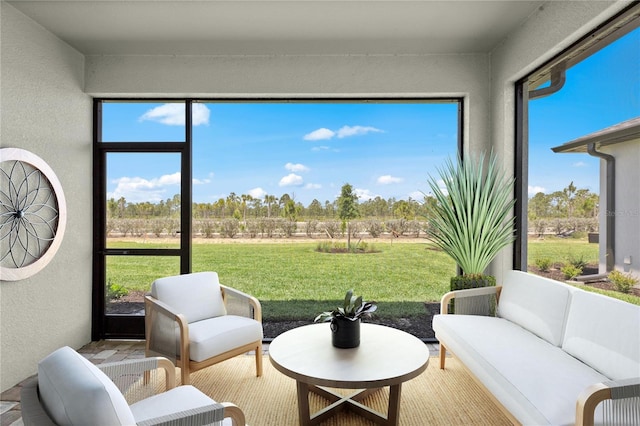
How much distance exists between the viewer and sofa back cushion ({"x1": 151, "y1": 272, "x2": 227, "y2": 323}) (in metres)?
3.12

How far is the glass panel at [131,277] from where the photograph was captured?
408 cm

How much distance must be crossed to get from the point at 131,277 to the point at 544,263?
4.16m

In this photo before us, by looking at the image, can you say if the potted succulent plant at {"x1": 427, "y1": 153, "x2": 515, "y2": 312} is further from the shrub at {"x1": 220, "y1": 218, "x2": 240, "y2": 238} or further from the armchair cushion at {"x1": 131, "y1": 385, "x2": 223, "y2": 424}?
the armchair cushion at {"x1": 131, "y1": 385, "x2": 223, "y2": 424}

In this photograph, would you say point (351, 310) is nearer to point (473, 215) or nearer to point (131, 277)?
point (473, 215)

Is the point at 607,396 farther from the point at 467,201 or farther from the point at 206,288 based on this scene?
the point at 206,288

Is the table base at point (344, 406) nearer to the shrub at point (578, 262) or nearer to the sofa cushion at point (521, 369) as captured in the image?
the sofa cushion at point (521, 369)

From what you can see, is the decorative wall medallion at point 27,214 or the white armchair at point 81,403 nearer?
the white armchair at point 81,403

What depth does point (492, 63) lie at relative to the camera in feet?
12.7

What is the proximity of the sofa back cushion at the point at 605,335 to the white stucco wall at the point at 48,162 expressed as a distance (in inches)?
162

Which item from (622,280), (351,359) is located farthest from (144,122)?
(622,280)

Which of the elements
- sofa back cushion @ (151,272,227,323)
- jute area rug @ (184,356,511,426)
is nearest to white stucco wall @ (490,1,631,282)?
A: jute area rug @ (184,356,511,426)

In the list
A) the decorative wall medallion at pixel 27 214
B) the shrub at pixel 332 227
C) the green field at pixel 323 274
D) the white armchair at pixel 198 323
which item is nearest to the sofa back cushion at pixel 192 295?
the white armchair at pixel 198 323

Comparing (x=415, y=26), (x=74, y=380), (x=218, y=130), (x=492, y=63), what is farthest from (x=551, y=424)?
(x=218, y=130)

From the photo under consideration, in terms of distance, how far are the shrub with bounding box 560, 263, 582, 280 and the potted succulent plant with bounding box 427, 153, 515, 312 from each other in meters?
0.57
